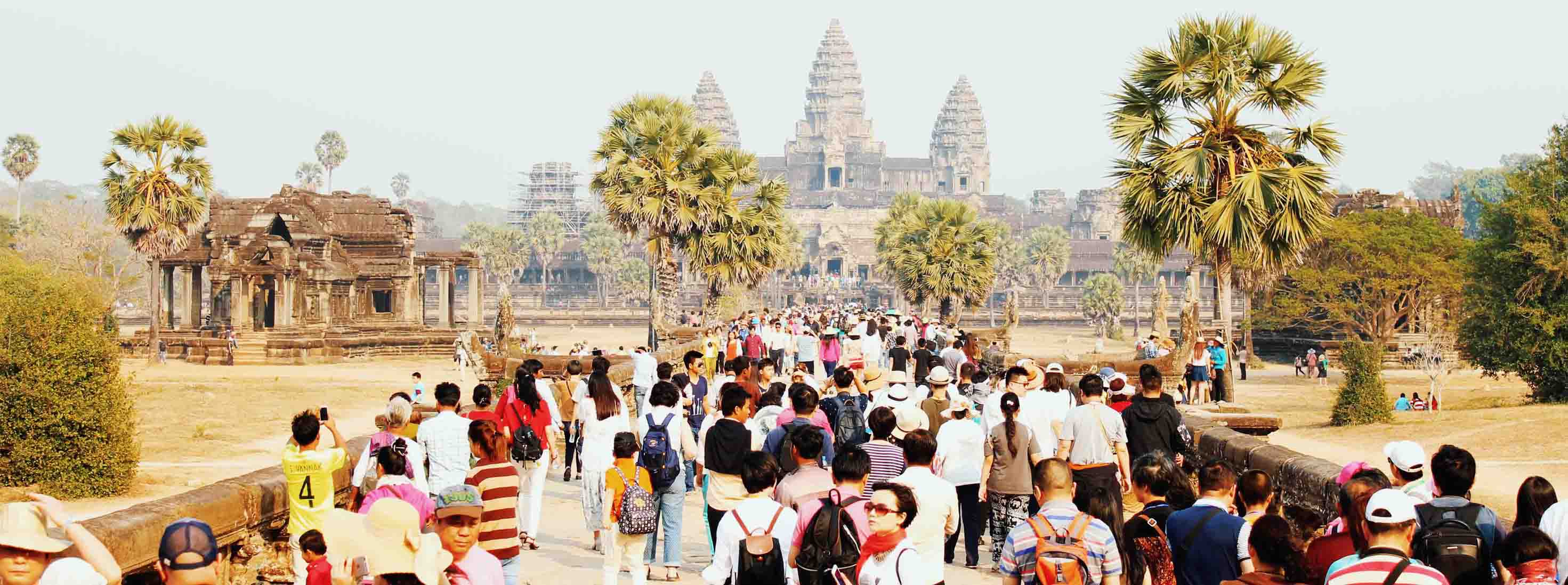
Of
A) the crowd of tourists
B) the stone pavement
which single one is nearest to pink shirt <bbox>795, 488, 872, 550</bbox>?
the crowd of tourists

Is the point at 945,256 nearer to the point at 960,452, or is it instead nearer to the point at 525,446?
the point at 525,446

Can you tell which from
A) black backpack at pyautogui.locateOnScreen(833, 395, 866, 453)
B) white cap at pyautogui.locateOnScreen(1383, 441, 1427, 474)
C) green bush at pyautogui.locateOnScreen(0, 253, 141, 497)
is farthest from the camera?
green bush at pyautogui.locateOnScreen(0, 253, 141, 497)

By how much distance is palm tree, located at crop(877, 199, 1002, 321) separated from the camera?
4906 cm

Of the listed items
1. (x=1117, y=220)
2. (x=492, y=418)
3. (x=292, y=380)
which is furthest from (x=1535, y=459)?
(x=1117, y=220)

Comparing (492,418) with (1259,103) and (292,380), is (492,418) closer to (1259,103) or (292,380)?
(1259,103)

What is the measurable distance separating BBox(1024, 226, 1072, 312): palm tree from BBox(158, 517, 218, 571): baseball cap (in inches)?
4521

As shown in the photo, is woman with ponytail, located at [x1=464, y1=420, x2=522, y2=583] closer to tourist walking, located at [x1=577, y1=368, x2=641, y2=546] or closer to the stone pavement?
tourist walking, located at [x1=577, y1=368, x2=641, y2=546]

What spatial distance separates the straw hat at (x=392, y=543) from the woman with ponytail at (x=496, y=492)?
7.51 feet

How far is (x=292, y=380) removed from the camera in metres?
36.0

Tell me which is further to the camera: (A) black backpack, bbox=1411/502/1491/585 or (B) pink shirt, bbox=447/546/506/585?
(A) black backpack, bbox=1411/502/1491/585

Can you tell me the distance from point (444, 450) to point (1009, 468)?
11.6ft

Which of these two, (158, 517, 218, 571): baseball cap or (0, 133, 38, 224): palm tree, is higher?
(0, 133, 38, 224): palm tree

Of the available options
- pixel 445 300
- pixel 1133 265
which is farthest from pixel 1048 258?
pixel 445 300

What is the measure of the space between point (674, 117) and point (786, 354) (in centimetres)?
1195
